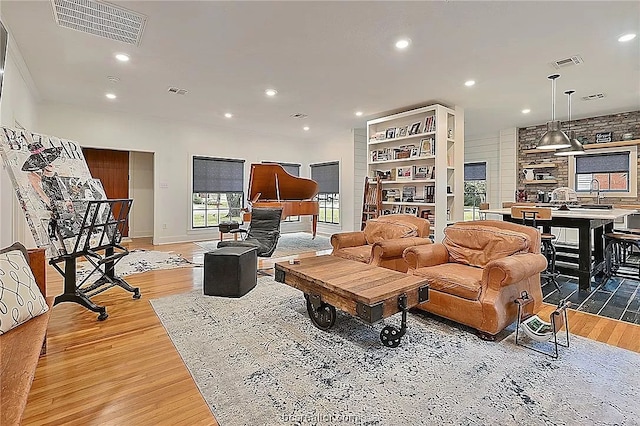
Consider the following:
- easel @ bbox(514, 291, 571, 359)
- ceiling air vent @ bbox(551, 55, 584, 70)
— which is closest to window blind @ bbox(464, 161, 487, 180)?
ceiling air vent @ bbox(551, 55, 584, 70)

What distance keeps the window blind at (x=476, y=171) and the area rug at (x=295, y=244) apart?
169 inches

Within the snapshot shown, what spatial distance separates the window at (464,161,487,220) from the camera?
8844 mm

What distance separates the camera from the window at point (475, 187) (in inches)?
348

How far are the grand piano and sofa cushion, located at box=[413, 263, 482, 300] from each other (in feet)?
Answer: 11.9

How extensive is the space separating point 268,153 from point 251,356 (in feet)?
23.9

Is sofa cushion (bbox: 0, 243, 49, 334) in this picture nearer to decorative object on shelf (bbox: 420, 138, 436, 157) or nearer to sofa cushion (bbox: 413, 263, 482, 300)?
sofa cushion (bbox: 413, 263, 482, 300)

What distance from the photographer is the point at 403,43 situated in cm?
371

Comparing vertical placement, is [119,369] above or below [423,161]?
below

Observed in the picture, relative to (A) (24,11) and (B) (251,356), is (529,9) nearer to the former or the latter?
(B) (251,356)

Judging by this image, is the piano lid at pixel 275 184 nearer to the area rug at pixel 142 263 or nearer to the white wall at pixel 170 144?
the white wall at pixel 170 144

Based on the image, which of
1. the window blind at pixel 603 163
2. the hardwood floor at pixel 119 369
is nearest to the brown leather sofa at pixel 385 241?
the hardwood floor at pixel 119 369

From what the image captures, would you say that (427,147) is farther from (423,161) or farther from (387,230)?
(387,230)

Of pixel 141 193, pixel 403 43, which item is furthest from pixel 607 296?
pixel 141 193

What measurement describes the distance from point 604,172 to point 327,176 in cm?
630
